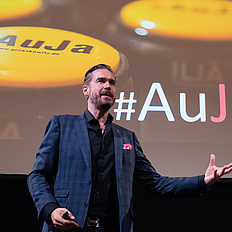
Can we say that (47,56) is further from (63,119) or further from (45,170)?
(45,170)

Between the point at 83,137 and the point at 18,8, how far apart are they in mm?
1897

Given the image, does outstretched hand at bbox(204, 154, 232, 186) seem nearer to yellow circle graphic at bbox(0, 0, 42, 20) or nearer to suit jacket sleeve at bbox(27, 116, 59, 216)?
suit jacket sleeve at bbox(27, 116, 59, 216)

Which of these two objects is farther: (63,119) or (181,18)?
(181,18)

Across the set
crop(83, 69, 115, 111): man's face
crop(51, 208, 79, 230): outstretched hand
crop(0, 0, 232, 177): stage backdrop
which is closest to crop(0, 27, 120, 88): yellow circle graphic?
crop(0, 0, 232, 177): stage backdrop

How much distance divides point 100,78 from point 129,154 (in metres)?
0.42

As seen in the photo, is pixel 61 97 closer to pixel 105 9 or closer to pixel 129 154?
pixel 105 9

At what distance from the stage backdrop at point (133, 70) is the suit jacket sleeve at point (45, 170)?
3.61 ft

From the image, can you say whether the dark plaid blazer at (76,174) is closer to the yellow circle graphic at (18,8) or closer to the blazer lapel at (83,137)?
the blazer lapel at (83,137)

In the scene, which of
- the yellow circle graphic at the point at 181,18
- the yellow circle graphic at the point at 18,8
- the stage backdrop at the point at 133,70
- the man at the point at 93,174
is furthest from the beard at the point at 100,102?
the yellow circle graphic at the point at 18,8

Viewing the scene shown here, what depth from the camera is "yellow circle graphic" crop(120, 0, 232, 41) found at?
9.99 ft

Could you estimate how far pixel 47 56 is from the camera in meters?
2.88

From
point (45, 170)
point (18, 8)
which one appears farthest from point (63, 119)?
point (18, 8)

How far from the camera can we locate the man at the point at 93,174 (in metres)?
1.50

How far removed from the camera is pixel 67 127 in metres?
1.72
